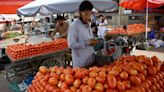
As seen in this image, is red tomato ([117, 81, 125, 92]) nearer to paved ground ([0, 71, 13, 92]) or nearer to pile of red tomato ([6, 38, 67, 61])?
pile of red tomato ([6, 38, 67, 61])

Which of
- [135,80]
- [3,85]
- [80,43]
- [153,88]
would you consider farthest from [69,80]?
[3,85]

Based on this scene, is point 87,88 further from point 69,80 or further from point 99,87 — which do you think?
point 69,80

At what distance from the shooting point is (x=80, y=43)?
3547mm

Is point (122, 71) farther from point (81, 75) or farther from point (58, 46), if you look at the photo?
point (58, 46)

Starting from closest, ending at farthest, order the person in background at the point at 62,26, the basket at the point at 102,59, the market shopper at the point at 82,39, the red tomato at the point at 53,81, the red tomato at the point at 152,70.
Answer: the red tomato at the point at 53,81 < the red tomato at the point at 152,70 < the market shopper at the point at 82,39 < the basket at the point at 102,59 < the person in background at the point at 62,26

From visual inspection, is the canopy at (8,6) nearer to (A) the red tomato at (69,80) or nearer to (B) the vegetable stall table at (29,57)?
(B) the vegetable stall table at (29,57)

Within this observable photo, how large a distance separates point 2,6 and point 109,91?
13.1 feet

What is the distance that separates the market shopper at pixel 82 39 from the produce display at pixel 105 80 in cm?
79

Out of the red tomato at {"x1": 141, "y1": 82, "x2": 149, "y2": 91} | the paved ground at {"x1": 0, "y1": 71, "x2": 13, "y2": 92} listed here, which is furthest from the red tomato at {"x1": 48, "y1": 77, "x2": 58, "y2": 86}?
the paved ground at {"x1": 0, "y1": 71, "x2": 13, "y2": 92}

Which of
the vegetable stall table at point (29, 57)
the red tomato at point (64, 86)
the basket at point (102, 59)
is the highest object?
the red tomato at point (64, 86)

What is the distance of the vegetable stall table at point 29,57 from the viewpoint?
6.10 m

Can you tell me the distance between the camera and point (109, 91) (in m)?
2.37

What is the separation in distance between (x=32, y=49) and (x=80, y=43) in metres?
3.07

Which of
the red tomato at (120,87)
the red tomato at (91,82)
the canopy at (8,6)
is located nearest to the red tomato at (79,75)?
the red tomato at (91,82)
